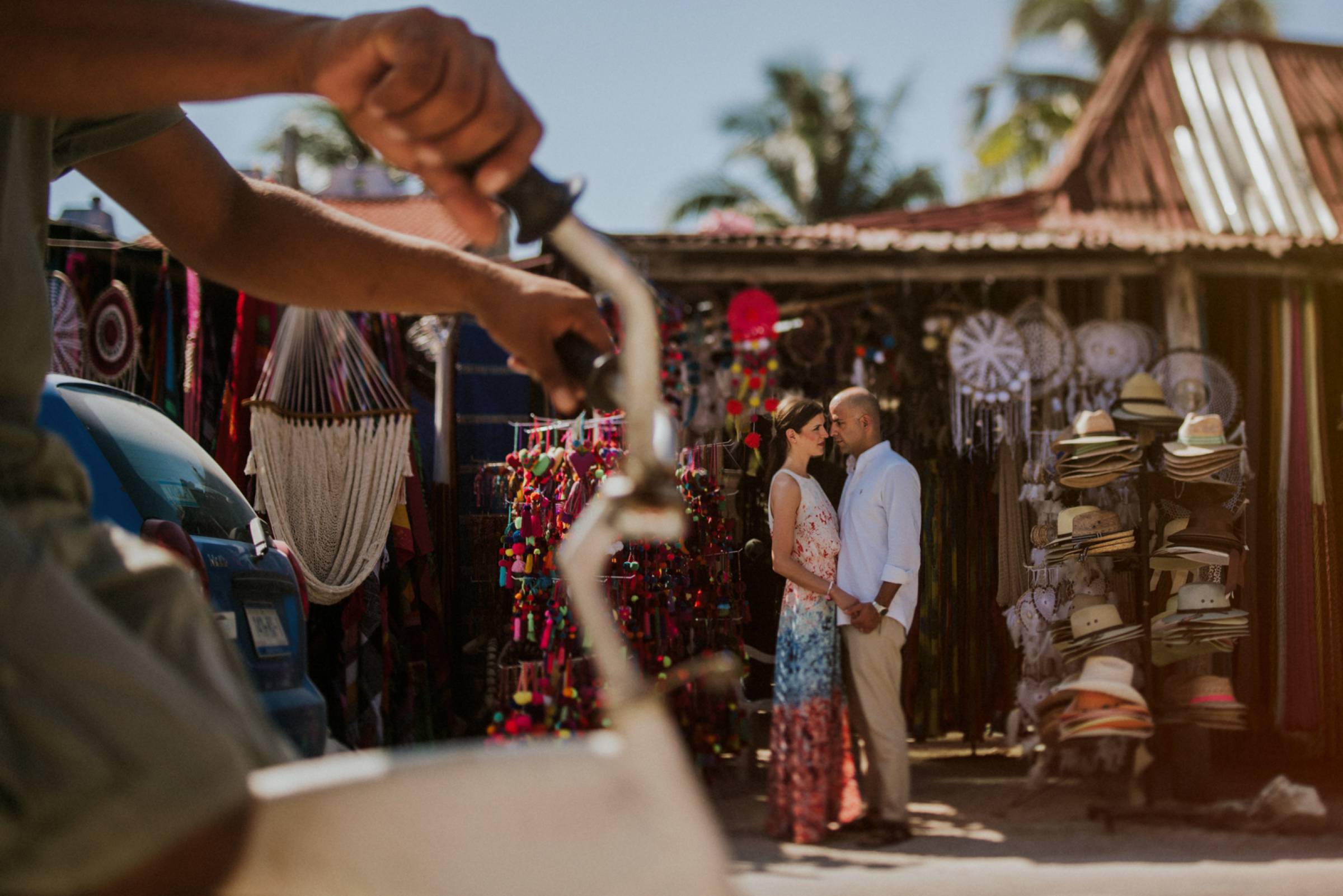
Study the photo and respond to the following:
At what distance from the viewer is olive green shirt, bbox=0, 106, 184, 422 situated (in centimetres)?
132

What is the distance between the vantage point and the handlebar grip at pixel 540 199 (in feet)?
3.84

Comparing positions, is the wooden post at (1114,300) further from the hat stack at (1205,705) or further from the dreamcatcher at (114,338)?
the dreamcatcher at (114,338)

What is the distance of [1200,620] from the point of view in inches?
261

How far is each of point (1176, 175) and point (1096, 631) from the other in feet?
15.9

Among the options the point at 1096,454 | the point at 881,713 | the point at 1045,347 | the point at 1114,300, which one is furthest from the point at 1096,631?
the point at 1114,300

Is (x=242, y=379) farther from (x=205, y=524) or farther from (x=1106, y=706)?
(x=1106, y=706)

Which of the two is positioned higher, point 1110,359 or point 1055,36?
point 1055,36

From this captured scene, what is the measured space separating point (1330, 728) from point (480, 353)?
5778mm

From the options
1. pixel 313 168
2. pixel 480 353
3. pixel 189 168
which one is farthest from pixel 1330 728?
pixel 313 168

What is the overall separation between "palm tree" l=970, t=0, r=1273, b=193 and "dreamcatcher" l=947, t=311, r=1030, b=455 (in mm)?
16854

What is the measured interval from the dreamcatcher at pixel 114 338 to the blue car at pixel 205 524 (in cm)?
348

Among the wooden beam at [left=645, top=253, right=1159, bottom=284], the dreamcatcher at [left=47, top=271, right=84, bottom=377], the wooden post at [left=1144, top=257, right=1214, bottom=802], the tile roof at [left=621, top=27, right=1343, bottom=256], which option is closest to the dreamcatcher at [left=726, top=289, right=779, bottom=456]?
the wooden beam at [left=645, top=253, right=1159, bottom=284]

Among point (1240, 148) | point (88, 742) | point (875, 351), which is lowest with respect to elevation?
point (88, 742)

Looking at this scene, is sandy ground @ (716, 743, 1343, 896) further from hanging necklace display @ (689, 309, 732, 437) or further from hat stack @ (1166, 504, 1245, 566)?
hanging necklace display @ (689, 309, 732, 437)
